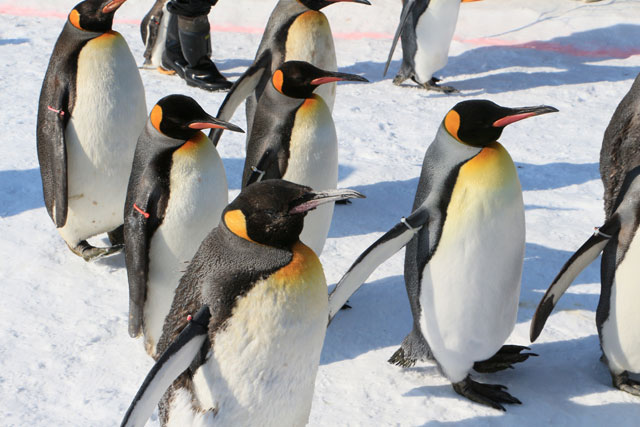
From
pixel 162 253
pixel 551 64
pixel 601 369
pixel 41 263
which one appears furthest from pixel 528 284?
pixel 551 64

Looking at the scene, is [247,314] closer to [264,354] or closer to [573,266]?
[264,354]

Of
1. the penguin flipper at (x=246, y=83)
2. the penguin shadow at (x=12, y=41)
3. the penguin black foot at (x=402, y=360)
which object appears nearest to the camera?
the penguin black foot at (x=402, y=360)

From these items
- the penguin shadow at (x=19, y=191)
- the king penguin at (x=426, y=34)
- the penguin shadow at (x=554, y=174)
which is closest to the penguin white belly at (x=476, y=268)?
the penguin shadow at (x=554, y=174)

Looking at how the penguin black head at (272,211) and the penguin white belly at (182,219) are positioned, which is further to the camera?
the penguin white belly at (182,219)

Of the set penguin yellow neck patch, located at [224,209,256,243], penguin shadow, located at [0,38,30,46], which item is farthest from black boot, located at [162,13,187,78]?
penguin yellow neck patch, located at [224,209,256,243]

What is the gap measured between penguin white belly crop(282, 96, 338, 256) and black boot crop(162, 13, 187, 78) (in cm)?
307

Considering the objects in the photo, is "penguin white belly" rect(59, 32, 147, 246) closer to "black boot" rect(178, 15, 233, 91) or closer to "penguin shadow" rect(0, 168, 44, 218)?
"penguin shadow" rect(0, 168, 44, 218)

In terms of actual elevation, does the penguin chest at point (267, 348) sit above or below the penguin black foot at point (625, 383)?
above

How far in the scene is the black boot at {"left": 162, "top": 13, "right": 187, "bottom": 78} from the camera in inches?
230

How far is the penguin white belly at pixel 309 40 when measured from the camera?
3.86 metres

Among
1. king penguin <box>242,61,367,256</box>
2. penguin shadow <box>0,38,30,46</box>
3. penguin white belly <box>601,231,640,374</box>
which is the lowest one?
penguin shadow <box>0,38,30,46</box>

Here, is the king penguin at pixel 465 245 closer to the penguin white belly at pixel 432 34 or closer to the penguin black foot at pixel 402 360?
the penguin black foot at pixel 402 360

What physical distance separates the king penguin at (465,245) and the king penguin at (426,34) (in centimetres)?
343

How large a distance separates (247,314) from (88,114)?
163 cm
